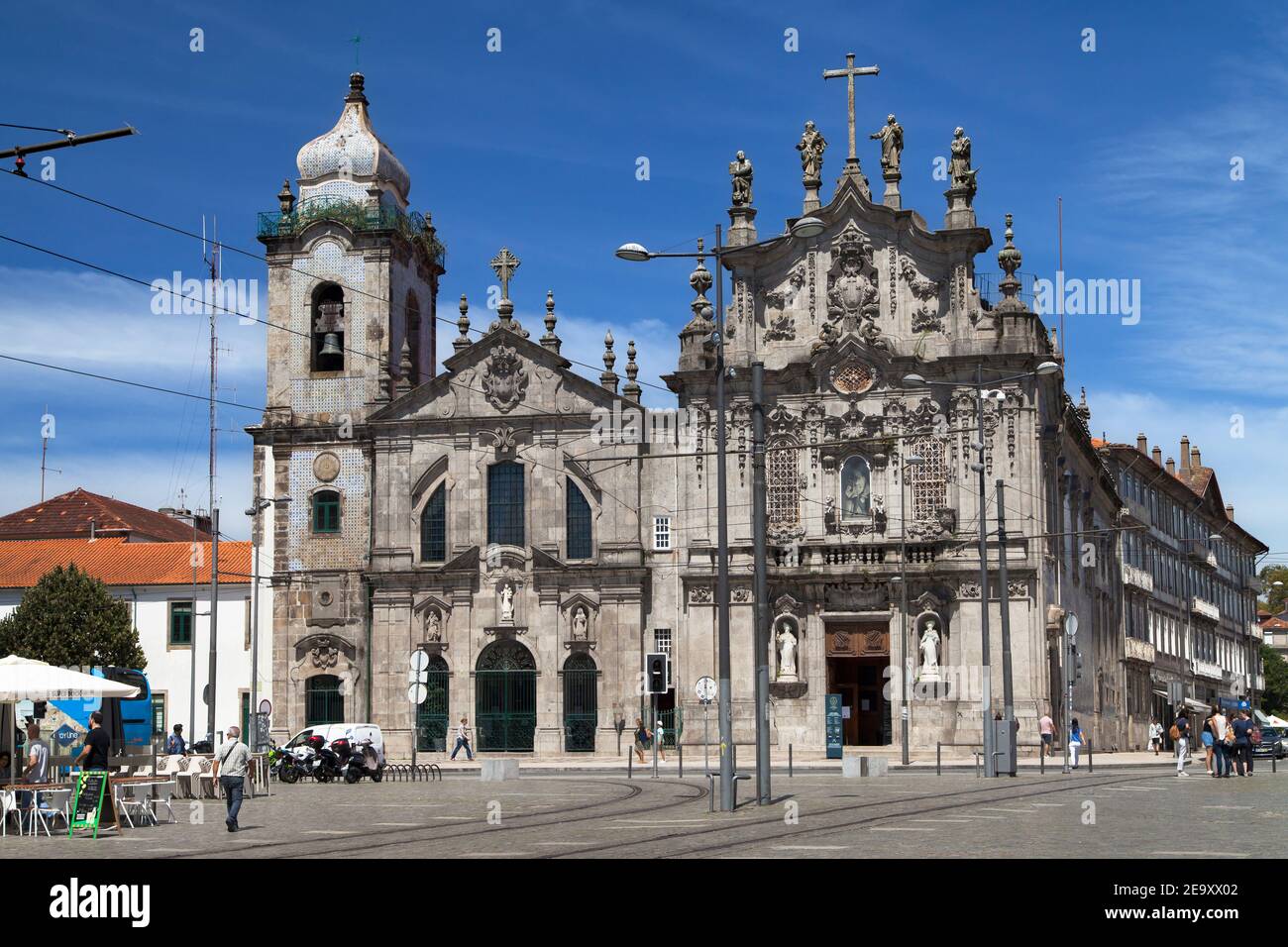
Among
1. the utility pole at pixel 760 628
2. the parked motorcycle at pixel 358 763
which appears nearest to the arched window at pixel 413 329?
the parked motorcycle at pixel 358 763

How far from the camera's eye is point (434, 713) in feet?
183

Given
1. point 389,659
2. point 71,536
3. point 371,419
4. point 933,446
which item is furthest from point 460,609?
point 71,536

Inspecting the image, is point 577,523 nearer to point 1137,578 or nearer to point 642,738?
point 642,738

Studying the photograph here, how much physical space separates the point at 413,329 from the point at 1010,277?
22.1 m

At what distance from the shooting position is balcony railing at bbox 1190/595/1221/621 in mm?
93438

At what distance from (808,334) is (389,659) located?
17694 millimetres

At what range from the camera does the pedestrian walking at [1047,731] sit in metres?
46.9

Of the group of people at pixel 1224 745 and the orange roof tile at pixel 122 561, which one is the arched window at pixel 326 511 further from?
the group of people at pixel 1224 745

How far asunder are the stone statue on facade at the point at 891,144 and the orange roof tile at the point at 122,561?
2823 centimetres

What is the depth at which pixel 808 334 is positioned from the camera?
5472 cm

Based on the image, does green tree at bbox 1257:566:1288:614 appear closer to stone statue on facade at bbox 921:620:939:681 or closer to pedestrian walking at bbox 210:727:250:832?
stone statue on facade at bbox 921:620:939:681

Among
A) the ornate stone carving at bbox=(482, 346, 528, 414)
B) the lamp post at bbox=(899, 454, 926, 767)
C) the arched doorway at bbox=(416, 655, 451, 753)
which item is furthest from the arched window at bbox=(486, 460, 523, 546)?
the lamp post at bbox=(899, 454, 926, 767)

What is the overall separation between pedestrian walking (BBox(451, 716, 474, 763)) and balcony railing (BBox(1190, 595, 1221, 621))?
51477 millimetres

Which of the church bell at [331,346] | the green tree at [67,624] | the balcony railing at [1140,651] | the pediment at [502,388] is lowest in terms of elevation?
the balcony railing at [1140,651]
